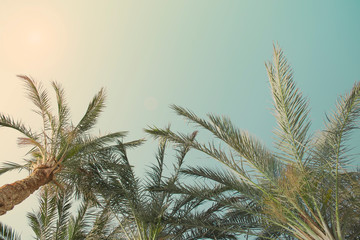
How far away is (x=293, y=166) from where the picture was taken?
14.0 feet

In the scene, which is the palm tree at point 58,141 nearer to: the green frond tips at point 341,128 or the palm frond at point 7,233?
the palm frond at point 7,233

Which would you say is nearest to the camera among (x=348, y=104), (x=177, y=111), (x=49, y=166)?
(x=348, y=104)

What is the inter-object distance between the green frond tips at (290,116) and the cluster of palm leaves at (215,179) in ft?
0.06

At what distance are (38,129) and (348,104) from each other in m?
7.27

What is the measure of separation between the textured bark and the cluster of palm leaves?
9.6 inches

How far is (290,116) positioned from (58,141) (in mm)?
5676

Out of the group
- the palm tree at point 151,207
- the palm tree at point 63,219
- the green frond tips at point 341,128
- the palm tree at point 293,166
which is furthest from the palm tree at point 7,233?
the green frond tips at point 341,128

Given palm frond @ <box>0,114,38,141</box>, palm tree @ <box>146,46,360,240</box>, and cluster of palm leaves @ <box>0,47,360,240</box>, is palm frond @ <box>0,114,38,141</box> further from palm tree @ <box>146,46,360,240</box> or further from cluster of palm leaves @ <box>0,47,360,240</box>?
palm tree @ <box>146,46,360,240</box>

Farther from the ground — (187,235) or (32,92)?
(32,92)

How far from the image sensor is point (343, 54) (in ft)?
70.7

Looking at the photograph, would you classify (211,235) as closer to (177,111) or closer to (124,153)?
(124,153)

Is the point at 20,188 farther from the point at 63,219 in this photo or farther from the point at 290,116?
the point at 290,116

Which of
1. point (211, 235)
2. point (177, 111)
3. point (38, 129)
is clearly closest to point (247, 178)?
point (177, 111)

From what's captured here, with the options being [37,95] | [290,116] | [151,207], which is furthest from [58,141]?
[290,116]
